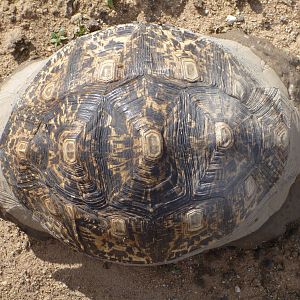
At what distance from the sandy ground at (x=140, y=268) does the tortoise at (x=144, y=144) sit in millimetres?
990

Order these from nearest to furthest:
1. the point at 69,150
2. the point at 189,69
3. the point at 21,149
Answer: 1. the point at 69,150
2. the point at 189,69
3. the point at 21,149

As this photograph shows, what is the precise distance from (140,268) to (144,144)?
1.72 m

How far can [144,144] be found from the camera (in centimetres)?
287

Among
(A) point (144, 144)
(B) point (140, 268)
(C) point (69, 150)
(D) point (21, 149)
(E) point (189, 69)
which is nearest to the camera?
(A) point (144, 144)

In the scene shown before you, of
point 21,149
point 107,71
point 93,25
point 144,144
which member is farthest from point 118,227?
point 93,25

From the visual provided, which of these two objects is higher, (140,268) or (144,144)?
(144,144)

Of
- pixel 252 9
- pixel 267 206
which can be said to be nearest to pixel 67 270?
pixel 267 206

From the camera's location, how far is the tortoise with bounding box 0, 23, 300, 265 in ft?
9.71

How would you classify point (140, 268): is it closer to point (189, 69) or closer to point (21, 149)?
point (21, 149)

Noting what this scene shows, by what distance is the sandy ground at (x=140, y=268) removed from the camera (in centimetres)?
432

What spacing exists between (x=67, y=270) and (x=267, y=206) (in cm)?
159

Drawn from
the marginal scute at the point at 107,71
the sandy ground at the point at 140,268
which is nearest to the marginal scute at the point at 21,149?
the marginal scute at the point at 107,71

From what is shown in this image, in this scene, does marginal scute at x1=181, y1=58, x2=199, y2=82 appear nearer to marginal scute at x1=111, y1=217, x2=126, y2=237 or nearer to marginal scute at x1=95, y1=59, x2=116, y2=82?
marginal scute at x1=95, y1=59, x2=116, y2=82

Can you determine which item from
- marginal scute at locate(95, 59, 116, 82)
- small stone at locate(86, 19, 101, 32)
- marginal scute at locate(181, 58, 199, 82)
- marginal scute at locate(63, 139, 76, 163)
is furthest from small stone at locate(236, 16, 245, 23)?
marginal scute at locate(63, 139, 76, 163)
